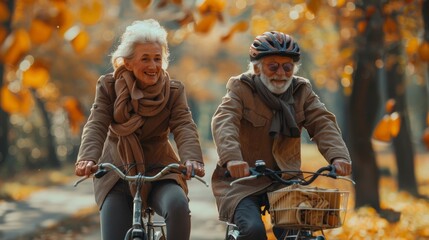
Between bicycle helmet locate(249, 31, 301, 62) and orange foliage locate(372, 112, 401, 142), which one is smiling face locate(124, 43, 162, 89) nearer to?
bicycle helmet locate(249, 31, 301, 62)

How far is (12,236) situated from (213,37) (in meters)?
41.9

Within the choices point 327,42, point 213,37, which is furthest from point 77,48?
point 213,37

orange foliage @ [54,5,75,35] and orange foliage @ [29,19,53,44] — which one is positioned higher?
orange foliage @ [54,5,75,35]

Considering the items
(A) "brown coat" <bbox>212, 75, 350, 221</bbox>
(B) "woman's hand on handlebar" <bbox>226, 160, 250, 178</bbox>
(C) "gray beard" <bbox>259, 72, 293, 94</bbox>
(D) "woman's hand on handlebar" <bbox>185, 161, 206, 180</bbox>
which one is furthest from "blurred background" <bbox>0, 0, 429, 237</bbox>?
(B) "woman's hand on handlebar" <bbox>226, 160, 250, 178</bbox>

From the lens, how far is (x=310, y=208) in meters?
5.71

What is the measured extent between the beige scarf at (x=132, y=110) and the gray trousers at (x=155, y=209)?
0.17 m

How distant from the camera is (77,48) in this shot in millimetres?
6367

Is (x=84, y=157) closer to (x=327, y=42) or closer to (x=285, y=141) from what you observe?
(x=285, y=141)

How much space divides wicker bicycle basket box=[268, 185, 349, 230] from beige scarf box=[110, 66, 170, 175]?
1428mm

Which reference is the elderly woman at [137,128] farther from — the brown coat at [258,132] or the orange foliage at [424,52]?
the orange foliage at [424,52]

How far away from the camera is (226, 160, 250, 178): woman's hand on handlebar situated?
6293 mm

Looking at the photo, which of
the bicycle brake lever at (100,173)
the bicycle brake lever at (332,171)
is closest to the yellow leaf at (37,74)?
the bicycle brake lever at (100,173)

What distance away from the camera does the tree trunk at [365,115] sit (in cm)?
1567

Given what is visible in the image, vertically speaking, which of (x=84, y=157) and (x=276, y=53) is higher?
(x=276, y=53)
